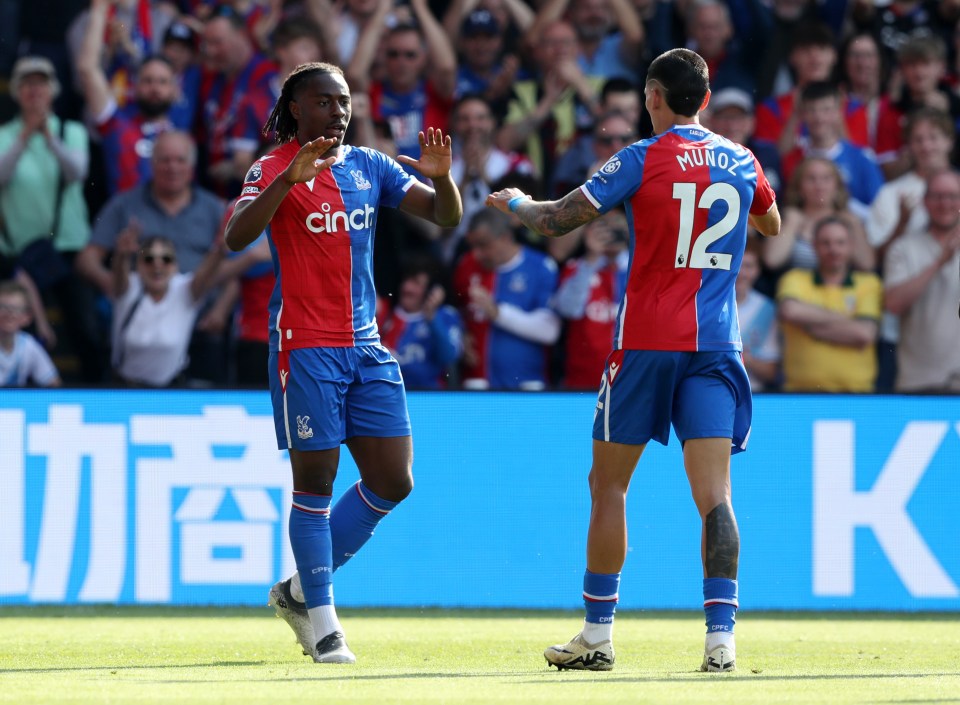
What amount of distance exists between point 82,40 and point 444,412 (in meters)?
4.56

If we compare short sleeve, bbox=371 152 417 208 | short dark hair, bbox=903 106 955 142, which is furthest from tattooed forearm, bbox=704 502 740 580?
short dark hair, bbox=903 106 955 142

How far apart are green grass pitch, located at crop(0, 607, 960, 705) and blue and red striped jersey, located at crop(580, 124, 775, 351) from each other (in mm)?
1264

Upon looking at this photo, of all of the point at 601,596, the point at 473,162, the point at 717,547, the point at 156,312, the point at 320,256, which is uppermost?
the point at 473,162

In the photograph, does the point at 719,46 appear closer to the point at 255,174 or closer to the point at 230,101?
the point at 230,101

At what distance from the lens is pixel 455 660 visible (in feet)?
21.2

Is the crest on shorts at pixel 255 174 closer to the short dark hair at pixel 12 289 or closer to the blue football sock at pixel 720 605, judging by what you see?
the blue football sock at pixel 720 605

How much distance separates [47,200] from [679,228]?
6425 millimetres

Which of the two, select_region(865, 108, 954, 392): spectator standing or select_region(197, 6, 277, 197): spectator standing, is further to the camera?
select_region(197, 6, 277, 197): spectator standing

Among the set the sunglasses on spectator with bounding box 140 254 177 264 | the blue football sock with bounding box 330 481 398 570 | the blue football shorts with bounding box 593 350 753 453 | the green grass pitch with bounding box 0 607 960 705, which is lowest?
the green grass pitch with bounding box 0 607 960 705

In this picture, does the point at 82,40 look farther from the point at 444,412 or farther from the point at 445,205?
the point at 445,205

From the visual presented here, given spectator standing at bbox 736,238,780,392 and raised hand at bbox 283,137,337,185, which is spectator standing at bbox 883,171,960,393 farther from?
raised hand at bbox 283,137,337,185

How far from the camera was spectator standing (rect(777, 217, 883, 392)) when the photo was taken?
1012cm

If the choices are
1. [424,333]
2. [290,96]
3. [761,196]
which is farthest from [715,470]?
[424,333]

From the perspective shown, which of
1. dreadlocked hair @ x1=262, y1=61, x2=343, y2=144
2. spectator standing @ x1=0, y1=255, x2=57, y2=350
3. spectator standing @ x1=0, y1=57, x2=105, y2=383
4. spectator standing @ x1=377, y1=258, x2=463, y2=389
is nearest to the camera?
dreadlocked hair @ x1=262, y1=61, x2=343, y2=144
